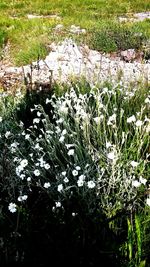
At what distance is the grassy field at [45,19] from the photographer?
472 inches

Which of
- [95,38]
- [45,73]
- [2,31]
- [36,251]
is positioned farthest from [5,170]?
[2,31]

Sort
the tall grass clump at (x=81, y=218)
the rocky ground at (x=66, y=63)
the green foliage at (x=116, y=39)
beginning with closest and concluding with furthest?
1. the tall grass clump at (x=81, y=218)
2. the rocky ground at (x=66, y=63)
3. the green foliage at (x=116, y=39)

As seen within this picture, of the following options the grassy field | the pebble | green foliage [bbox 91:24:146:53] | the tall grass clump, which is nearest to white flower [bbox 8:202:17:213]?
the tall grass clump

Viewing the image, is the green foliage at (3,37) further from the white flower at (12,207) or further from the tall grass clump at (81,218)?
the white flower at (12,207)

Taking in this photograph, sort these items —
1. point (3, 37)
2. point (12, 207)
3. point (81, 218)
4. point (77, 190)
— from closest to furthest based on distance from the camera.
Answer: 1. point (12, 207)
2. point (81, 218)
3. point (77, 190)
4. point (3, 37)

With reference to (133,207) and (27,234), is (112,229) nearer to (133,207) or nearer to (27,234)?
(133,207)

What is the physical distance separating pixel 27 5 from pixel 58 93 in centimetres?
1251

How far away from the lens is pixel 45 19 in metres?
15.2

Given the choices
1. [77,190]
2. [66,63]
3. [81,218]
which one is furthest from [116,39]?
[81,218]

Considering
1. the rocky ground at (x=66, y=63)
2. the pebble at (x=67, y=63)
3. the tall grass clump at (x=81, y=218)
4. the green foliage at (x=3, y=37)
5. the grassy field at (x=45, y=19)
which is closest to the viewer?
the tall grass clump at (x=81, y=218)

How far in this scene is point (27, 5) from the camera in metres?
19.0

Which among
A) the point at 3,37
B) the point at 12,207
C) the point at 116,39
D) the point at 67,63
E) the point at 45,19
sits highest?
the point at 45,19

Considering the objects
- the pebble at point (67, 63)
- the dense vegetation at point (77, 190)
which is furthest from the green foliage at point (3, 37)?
the dense vegetation at point (77, 190)

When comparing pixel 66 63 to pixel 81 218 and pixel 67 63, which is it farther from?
pixel 81 218
